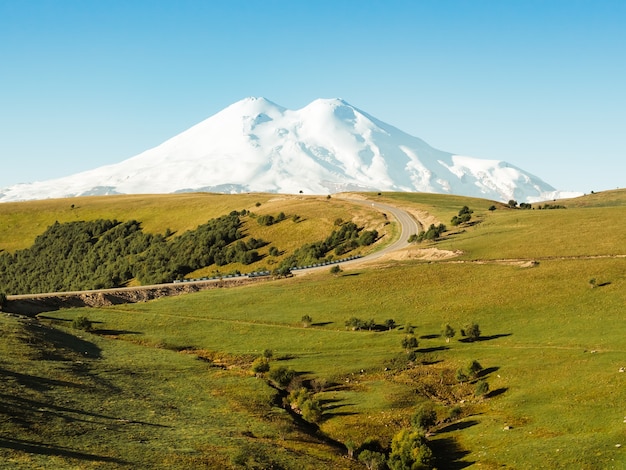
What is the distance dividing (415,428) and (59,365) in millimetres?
31948

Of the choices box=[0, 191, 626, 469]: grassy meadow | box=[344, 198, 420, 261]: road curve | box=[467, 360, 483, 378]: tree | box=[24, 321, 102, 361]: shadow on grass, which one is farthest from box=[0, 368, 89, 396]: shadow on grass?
box=[344, 198, 420, 261]: road curve

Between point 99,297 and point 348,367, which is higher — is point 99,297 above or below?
above

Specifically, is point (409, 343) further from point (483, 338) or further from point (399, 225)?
point (399, 225)

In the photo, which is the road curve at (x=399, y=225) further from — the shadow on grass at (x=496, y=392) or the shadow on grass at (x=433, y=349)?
the shadow on grass at (x=496, y=392)

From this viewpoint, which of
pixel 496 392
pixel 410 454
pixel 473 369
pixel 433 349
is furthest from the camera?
pixel 433 349

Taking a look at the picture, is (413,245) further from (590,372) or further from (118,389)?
(118,389)

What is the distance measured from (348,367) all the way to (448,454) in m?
20.3

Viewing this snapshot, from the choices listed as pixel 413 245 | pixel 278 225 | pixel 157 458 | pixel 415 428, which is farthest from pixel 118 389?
pixel 278 225

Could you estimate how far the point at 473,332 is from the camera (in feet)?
216

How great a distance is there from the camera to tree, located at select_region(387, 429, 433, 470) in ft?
123

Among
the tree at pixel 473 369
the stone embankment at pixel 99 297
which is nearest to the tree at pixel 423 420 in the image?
the tree at pixel 473 369

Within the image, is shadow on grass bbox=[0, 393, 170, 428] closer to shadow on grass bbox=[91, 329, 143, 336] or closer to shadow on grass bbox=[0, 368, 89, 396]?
shadow on grass bbox=[0, 368, 89, 396]

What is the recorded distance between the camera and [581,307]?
2758 inches

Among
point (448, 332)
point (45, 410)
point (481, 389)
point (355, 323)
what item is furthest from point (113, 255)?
point (481, 389)
